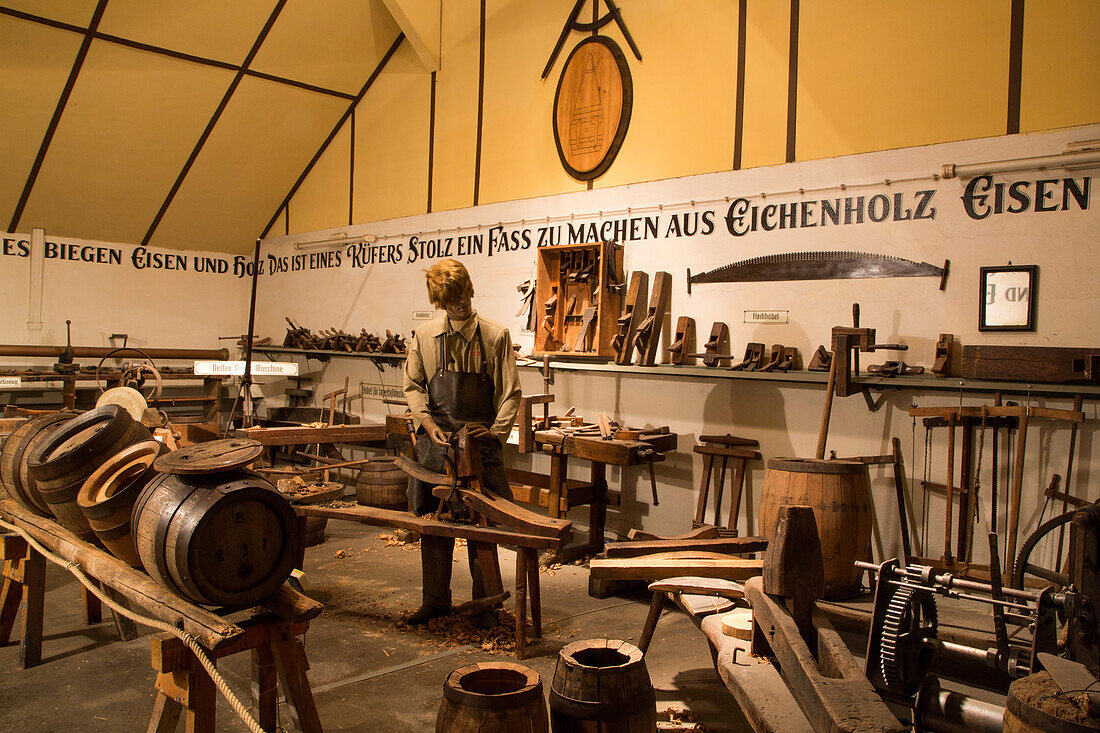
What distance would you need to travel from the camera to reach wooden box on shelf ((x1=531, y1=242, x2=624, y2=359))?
599 cm

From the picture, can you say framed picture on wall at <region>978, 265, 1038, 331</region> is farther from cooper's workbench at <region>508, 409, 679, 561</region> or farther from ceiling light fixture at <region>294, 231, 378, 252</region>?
ceiling light fixture at <region>294, 231, 378, 252</region>

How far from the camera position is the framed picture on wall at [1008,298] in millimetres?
4277

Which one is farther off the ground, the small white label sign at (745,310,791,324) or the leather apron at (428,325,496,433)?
the small white label sign at (745,310,791,324)

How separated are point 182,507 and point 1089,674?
9.34 ft

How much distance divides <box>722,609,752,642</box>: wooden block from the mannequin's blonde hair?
2.36 m

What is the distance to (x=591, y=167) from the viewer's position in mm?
6461

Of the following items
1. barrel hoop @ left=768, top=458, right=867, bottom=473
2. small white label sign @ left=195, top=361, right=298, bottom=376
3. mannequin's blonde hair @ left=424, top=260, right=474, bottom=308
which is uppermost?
mannequin's blonde hair @ left=424, top=260, right=474, bottom=308

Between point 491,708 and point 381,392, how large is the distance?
657cm

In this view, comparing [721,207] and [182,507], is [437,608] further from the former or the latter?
[721,207]

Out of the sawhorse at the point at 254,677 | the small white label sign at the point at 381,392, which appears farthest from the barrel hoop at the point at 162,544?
the small white label sign at the point at 381,392

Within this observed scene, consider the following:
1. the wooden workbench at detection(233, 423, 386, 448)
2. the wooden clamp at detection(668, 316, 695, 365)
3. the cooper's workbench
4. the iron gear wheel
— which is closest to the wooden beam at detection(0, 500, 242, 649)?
the iron gear wheel

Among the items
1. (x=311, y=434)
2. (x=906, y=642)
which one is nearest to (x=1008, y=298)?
(x=906, y=642)

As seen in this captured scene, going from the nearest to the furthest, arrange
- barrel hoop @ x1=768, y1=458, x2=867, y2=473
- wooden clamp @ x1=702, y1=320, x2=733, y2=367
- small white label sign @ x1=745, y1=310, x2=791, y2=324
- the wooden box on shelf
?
barrel hoop @ x1=768, y1=458, x2=867, y2=473, small white label sign @ x1=745, y1=310, x2=791, y2=324, wooden clamp @ x1=702, y1=320, x2=733, y2=367, the wooden box on shelf

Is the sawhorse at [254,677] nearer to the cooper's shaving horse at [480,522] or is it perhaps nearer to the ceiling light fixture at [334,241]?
the cooper's shaving horse at [480,522]
